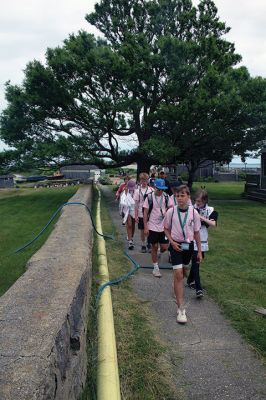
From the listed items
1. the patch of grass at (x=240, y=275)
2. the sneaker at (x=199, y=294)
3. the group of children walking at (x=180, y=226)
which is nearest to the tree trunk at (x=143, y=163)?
the patch of grass at (x=240, y=275)

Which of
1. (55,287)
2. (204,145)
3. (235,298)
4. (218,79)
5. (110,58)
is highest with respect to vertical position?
(110,58)

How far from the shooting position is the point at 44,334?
2918mm

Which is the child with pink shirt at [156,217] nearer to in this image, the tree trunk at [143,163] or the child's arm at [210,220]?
the child's arm at [210,220]

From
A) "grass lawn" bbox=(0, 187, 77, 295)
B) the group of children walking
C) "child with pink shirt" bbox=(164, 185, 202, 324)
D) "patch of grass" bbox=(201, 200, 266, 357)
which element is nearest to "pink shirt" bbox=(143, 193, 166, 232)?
the group of children walking

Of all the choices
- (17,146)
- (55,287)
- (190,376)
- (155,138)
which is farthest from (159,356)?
(17,146)

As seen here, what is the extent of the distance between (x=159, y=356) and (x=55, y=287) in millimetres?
→ 1352

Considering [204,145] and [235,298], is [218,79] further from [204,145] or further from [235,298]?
[235,298]

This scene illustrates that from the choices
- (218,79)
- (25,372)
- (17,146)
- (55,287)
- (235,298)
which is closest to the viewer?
(25,372)

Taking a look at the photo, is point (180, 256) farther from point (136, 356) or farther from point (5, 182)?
point (5, 182)

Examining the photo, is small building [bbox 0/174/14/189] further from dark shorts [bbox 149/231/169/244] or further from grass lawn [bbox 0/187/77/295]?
dark shorts [bbox 149/231/169/244]

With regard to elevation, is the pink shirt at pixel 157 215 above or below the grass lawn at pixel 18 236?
above

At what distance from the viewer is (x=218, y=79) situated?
20.9 meters

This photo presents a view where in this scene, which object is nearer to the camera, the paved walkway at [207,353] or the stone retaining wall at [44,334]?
the stone retaining wall at [44,334]

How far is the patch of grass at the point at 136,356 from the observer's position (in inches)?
141
